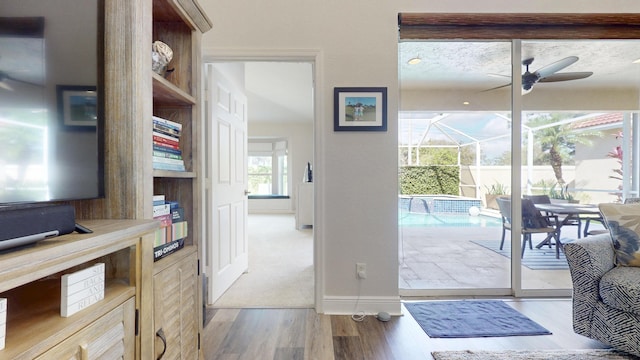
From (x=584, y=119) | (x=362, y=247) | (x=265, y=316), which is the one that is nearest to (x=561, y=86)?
(x=584, y=119)

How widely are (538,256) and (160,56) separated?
3.45 meters

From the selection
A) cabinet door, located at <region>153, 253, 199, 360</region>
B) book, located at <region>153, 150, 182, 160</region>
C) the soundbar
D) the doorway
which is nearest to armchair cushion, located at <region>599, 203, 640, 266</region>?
the doorway

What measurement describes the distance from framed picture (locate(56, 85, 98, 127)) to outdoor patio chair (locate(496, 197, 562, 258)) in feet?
10.0

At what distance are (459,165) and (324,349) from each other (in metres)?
2.11

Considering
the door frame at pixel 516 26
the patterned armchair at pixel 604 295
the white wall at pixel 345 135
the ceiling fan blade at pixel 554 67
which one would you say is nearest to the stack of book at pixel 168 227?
the white wall at pixel 345 135

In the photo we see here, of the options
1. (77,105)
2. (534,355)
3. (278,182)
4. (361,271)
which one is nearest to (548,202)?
(534,355)

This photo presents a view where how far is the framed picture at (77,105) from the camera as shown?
0.80 m

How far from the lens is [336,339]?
1837 mm

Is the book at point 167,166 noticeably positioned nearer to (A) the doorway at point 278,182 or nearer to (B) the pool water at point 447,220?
(A) the doorway at point 278,182

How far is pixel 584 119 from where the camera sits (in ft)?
9.07

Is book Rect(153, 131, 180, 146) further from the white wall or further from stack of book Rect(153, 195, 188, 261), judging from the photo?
the white wall

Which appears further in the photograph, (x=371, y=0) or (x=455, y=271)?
(x=455, y=271)

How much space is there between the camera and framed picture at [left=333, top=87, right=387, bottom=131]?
216 centimetres

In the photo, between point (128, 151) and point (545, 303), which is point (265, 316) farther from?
point (545, 303)
